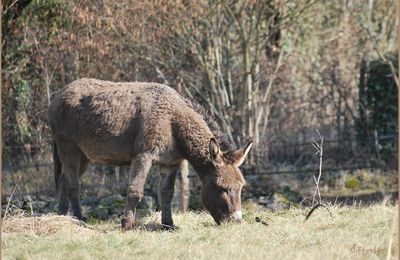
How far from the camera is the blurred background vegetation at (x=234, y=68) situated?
15.1 metres

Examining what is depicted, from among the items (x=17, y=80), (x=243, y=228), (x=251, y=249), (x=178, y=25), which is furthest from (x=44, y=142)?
(x=251, y=249)

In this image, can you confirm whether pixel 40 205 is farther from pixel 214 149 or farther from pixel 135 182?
pixel 214 149

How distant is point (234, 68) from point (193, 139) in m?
7.92

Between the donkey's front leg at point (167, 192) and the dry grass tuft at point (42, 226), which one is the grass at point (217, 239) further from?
the donkey's front leg at point (167, 192)

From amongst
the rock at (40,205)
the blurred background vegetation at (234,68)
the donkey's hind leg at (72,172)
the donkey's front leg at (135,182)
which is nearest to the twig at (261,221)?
the donkey's front leg at (135,182)

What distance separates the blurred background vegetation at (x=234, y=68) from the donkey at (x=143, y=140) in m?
3.91

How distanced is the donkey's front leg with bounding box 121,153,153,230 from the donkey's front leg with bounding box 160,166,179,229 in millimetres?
404

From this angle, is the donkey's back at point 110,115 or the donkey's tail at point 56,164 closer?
the donkey's back at point 110,115

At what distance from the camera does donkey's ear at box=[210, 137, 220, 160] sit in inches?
392

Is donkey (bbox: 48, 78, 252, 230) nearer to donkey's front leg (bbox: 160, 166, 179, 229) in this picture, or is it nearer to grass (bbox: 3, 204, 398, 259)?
donkey's front leg (bbox: 160, 166, 179, 229)

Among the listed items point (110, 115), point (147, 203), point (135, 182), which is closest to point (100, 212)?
point (147, 203)

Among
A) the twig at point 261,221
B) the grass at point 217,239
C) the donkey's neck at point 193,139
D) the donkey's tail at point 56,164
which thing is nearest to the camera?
the grass at point 217,239

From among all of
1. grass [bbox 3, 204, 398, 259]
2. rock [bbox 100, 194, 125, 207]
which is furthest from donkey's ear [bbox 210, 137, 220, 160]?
rock [bbox 100, 194, 125, 207]

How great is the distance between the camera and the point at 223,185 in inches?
392
